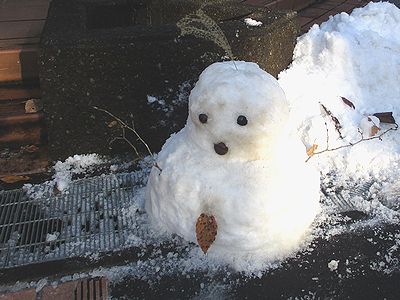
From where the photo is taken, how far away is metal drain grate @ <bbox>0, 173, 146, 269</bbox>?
2607mm

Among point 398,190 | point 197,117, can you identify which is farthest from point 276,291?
point 398,190

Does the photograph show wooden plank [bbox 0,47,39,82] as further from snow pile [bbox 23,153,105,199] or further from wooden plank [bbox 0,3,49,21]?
wooden plank [bbox 0,3,49,21]

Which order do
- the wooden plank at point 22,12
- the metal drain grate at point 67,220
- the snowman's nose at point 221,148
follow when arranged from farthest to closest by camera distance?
the wooden plank at point 22,12 → the metal drain grate at point 67,220 → the snowman's nose at point 221,148

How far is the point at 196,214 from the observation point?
2.46 metres

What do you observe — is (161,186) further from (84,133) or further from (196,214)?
(84,133)

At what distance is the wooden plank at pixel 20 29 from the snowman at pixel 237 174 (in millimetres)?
2090

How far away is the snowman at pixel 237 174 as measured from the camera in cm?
229

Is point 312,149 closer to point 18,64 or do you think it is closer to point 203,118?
point 203,118

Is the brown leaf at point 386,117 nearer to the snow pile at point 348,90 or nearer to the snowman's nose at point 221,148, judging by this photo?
the snow pile at point 348,90

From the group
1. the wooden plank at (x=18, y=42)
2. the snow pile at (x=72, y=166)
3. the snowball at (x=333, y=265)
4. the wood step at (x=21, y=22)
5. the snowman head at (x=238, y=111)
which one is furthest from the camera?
the wood step at (x=21, y=22)

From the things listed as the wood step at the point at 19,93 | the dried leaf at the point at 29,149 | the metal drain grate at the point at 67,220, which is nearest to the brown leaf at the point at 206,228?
the metal drain grate at the point at 67,220

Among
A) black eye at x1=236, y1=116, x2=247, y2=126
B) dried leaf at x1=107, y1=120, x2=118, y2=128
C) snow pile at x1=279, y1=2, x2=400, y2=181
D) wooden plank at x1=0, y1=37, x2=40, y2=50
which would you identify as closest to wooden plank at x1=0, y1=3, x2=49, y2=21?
wooden plank at x1=0, y1=37, x2=40, y2=50

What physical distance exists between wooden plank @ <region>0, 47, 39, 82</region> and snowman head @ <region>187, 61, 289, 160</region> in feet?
5.88

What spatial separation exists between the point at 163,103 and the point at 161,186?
35.7 inches
